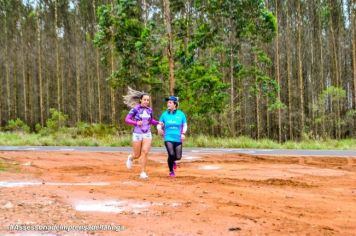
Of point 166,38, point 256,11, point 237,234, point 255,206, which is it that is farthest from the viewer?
point 256,11

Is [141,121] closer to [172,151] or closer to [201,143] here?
[172,151]

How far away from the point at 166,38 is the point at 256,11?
4.87m

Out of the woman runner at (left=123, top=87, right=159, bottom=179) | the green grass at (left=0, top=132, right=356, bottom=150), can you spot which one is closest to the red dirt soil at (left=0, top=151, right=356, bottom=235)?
the woman runner at (left=123, top=87, right=159, bottom=179)

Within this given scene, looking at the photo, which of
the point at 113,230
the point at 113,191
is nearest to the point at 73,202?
the point at 113,191

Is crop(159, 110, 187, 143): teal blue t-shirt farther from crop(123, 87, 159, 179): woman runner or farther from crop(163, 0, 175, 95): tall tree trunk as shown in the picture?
crop(163, 0, 175, 95): tall tree trunk

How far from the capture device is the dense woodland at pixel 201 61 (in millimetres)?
23953

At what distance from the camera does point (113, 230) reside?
16.6 ft

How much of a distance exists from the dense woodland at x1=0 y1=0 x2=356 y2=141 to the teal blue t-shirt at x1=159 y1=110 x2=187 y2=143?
474 inches

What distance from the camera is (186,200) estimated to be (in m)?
6.90

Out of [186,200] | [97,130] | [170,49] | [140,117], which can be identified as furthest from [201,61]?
[186,200]

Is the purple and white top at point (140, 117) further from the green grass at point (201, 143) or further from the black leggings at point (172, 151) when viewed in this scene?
the green grass at point (201, 143)

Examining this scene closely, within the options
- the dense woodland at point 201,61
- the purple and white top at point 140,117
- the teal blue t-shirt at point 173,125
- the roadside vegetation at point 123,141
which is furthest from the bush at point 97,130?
the purple and white top at point 140,117

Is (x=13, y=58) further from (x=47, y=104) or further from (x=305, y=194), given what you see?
(x=305, y=194)

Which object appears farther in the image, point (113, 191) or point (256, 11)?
point (256, 11)
